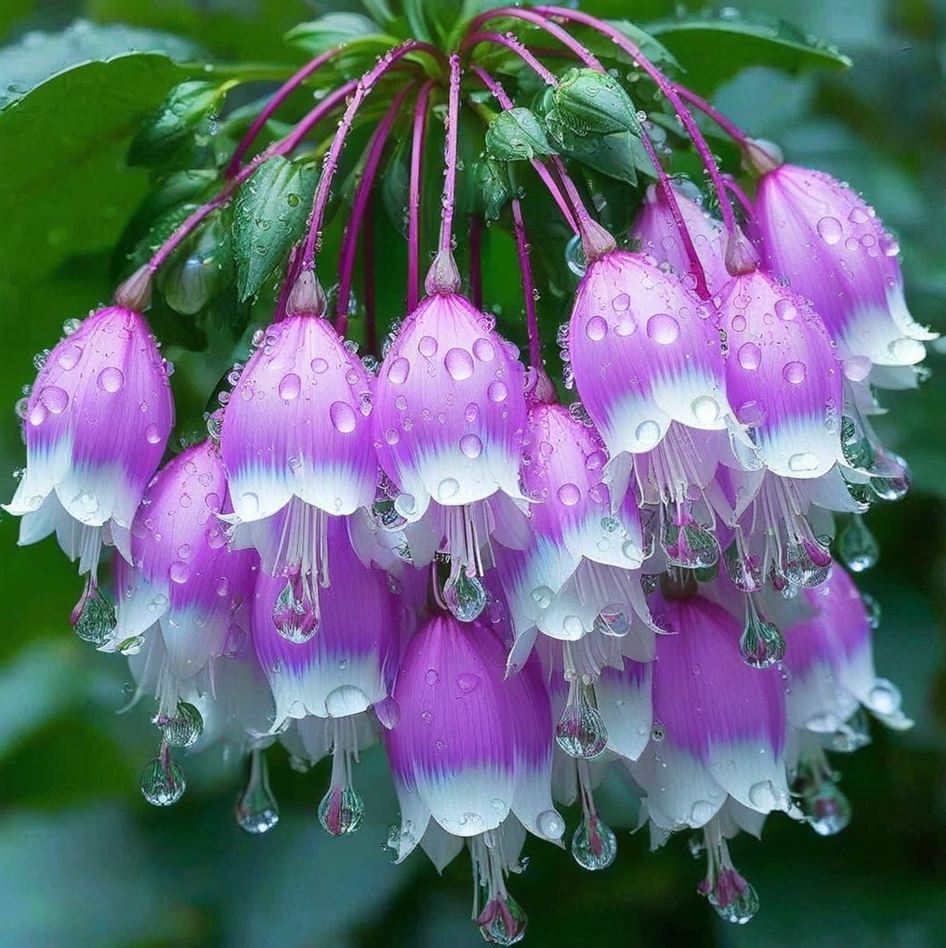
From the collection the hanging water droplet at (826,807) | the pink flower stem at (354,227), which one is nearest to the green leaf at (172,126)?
the pink flower stem at (354,227)

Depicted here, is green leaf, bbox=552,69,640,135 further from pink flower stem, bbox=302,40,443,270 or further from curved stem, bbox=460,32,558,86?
pink flower stem, bbox=302,40,443,270

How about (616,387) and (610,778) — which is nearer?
(616,387)

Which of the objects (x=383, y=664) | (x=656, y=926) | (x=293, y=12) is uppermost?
(x=293, y=12)

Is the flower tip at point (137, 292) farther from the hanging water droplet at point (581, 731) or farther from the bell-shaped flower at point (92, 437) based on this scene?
the hanging water droplet at point (581, 731)

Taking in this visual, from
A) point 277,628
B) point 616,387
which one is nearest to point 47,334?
point 277,628

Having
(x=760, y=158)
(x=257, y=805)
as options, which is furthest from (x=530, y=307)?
(x=257, y=805)

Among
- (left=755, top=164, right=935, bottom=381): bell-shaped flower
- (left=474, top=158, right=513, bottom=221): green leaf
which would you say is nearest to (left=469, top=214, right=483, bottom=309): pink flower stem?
(left=474, top=158, right=513, bottom=221): green leaf

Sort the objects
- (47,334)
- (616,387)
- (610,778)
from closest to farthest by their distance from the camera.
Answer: (616,387)
(47,334)
(610,778)

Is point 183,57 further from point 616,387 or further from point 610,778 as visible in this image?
point 610,778
